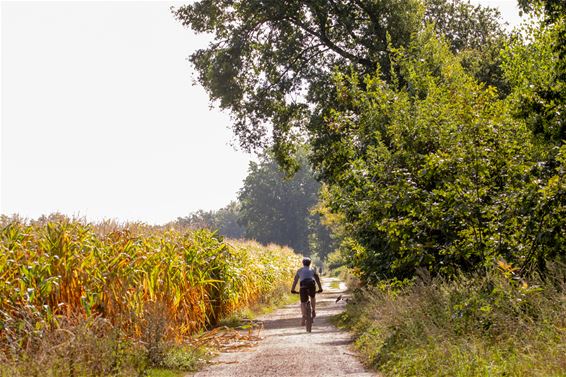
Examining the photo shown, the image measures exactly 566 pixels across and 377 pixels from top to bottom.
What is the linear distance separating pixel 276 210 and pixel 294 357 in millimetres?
111401

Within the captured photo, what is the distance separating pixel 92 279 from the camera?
477 inches

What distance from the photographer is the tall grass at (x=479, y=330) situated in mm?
8977

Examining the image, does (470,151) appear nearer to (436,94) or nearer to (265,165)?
(436,94)

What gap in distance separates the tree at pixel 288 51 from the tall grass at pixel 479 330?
52.2 ft

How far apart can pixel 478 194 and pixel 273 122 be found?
19473mm

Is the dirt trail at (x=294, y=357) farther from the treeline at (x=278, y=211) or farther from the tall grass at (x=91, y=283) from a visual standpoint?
the treeline at (x=278, y=211)

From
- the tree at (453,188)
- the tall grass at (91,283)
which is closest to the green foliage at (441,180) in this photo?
the tree at (453,188)

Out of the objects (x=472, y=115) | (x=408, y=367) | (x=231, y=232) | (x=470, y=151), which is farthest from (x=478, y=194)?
(x=231, y=232)

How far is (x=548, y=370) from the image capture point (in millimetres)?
8102

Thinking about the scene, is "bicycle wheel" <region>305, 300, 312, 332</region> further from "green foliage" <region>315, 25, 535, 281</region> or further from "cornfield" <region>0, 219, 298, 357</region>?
"cornfield" <region>0, 219, 298, 357</region>

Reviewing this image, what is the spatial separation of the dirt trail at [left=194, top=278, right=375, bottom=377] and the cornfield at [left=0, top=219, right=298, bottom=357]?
138 cm

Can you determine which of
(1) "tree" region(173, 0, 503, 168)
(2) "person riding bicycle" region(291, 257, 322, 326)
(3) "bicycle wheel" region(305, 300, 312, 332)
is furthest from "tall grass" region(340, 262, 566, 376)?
(1) "tree" region(173, 0, 503, 168)

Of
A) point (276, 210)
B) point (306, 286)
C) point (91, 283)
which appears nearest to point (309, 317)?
point (306, 286)

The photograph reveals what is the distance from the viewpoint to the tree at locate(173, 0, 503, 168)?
92.2 ft
